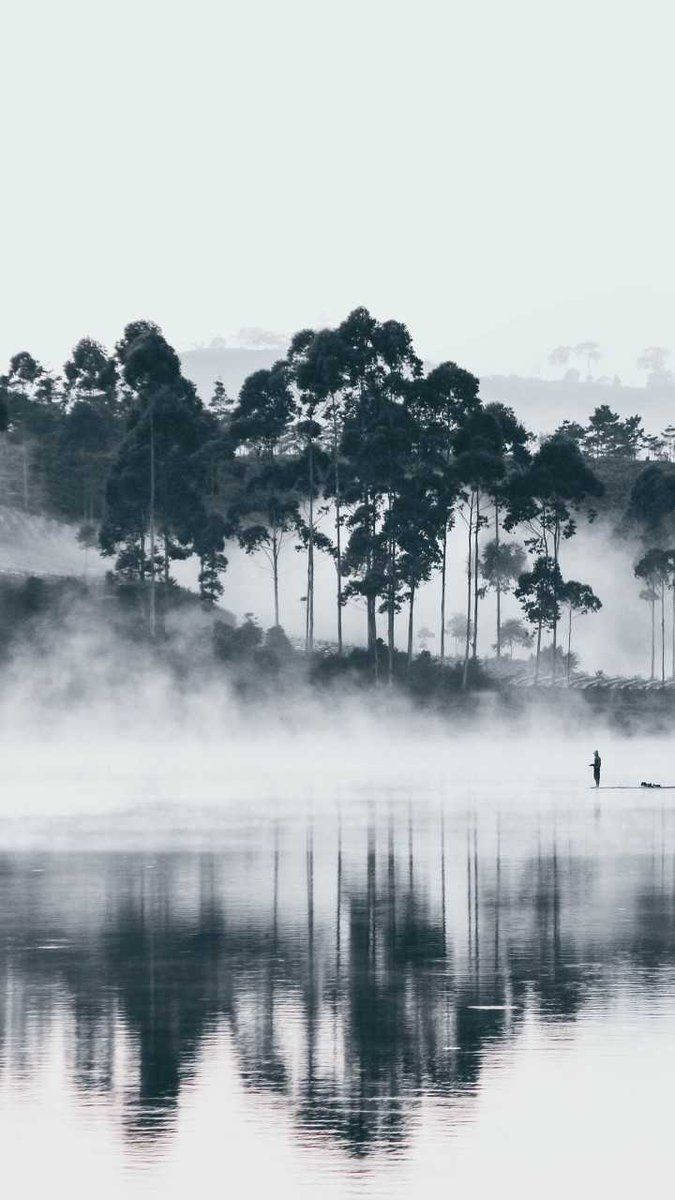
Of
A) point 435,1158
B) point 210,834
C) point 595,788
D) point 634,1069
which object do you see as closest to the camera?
point 435,1158

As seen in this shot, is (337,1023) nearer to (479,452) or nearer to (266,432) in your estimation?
(479,452)

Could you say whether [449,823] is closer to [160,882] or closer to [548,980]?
[160,882]

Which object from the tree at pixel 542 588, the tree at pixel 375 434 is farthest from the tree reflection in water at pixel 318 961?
the tree at pixel 542 588

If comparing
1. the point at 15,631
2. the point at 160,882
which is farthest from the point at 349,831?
the point at 15,631

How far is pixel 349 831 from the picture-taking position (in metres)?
45.3

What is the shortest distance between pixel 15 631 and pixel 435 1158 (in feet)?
306

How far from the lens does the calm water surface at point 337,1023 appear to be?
49.4 ft

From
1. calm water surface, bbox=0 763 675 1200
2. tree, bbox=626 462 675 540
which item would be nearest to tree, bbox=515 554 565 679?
tree, bbox=626 462 675 540

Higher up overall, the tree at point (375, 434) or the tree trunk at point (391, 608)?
the tree at point (375, 434)

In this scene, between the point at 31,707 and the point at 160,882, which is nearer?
the point at 160,882

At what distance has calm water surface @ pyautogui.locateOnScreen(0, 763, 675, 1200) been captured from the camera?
1506cm

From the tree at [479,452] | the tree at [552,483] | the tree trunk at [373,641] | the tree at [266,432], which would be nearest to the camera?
the tree trunk at [373,641]

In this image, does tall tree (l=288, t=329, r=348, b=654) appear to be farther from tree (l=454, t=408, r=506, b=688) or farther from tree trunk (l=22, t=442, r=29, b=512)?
tree trunk (l=22, t=442, r=29, b=512)

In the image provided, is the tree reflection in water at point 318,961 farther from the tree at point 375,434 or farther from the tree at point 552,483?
the tree at point 552,483
